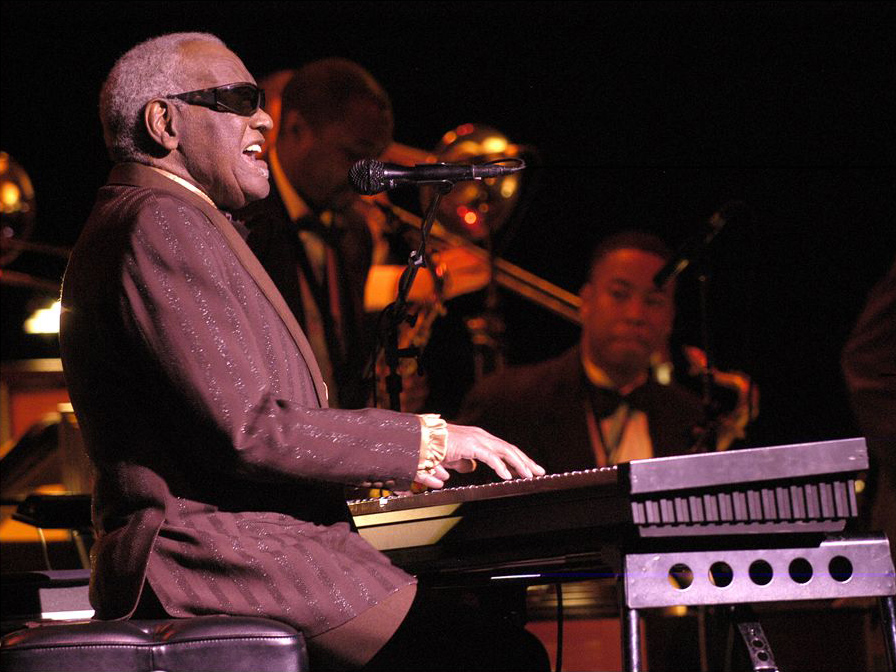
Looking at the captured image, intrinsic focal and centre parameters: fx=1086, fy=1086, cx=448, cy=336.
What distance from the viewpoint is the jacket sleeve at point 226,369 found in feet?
5.46

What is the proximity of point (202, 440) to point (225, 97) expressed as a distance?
69 cm

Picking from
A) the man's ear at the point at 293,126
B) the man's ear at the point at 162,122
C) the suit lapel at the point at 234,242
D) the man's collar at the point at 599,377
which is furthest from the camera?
the man's collar at the point at 599,377

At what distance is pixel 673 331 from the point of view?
5.46 meters

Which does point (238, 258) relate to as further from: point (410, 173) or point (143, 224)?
point (410, 173)

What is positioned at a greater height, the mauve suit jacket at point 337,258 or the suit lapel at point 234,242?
the mauve suit jacket at point 337,258

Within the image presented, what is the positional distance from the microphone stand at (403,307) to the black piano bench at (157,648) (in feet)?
3.69

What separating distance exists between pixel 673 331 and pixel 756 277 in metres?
0.49

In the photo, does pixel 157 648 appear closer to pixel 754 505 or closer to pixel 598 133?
pixel 754 505

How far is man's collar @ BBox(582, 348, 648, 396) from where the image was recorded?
548cm

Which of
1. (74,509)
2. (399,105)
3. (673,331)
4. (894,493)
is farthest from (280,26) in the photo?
(894,493)

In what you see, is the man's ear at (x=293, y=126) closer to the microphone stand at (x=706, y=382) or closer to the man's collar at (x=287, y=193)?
the man's collar at (x=287, y=193)

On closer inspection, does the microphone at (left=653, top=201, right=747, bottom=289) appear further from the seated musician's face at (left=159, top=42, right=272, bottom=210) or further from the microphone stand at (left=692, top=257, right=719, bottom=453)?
the seated musician's face at (left=159, top=42, right=272, bottom=210)

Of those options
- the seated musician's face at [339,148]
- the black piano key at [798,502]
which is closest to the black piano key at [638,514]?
the black piano key at [798,502]

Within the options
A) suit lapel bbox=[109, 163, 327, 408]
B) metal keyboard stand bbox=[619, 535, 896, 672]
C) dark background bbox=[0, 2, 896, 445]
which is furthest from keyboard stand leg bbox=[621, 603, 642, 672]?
dark background bbox=[0, 2, 896, 445]
